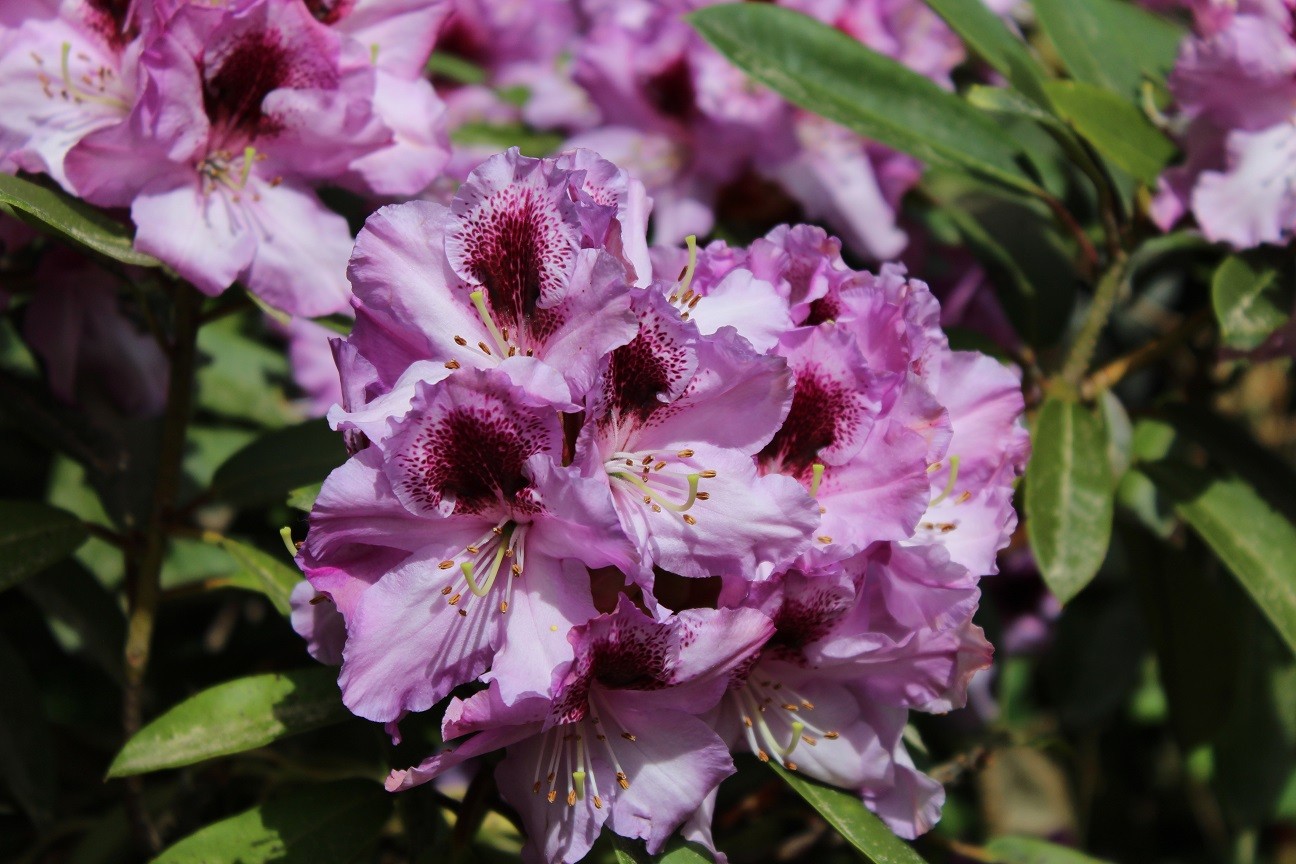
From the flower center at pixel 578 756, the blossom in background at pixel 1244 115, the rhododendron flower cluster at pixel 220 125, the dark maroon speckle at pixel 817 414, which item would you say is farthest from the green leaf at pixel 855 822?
the blossom in background at pixel 1244 115

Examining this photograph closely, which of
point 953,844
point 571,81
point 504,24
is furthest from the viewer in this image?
point 504,24

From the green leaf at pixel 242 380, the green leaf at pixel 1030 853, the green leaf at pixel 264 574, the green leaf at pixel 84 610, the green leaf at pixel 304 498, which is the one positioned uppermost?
the green leaf at pixel 304 498

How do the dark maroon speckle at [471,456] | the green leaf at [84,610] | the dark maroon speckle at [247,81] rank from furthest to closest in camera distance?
1. the green leaf at [84,610]
2. the dark maroon speckle at [247,81]
3. the dark maroon speckle at [471,456]

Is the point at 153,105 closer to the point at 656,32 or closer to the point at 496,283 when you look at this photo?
the point at 496,283

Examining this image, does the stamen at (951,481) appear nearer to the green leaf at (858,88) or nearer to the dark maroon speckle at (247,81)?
the green leaf at (858,88)

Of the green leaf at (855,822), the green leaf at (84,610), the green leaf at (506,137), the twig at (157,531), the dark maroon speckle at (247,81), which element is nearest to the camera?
the green leaf at (855,822)

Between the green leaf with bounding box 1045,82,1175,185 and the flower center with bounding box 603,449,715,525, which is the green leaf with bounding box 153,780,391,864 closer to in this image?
the flower center with bounding box 603,449,715,525

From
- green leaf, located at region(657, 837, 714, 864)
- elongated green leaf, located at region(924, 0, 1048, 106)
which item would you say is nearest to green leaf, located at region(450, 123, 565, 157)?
elongated green leaf, located at region(924, 0, 1048, 106)

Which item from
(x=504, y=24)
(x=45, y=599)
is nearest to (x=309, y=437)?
(x=45, y=599)
